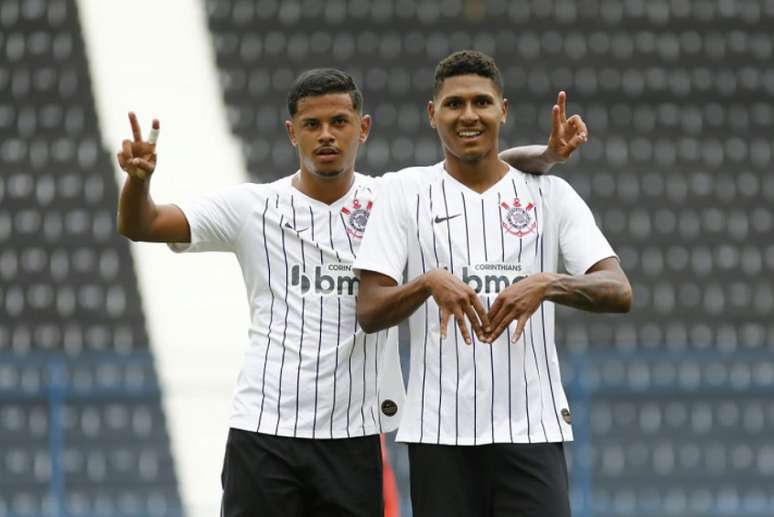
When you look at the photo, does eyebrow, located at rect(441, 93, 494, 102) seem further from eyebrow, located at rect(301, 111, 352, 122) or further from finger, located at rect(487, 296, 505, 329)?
finger, located at rect(487, 296, 505, 329)

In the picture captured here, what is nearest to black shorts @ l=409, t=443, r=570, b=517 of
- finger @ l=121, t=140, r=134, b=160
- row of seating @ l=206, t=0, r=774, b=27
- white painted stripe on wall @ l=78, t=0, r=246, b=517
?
finger @ l=121, t=140, r=134, b=160

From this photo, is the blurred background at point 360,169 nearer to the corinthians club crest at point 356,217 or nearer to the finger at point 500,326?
the corinthians club crest at point 356,217

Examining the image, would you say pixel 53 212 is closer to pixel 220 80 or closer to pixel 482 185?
pixel 220 80

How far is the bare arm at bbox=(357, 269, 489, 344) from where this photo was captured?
309 cm

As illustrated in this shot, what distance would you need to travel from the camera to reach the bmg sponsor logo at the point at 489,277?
10.9ft

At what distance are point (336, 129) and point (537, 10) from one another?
16.9 feet

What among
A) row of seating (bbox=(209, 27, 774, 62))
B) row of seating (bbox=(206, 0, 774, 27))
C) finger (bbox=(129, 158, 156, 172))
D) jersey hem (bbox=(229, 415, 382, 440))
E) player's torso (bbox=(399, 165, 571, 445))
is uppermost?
row of seating (bbox=(206, 0, 774, 27))

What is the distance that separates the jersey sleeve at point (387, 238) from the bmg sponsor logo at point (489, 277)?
0.51ft

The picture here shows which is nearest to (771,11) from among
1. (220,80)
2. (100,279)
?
(220,80)

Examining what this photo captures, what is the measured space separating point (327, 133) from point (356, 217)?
219 millimetres

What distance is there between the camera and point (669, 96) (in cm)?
850

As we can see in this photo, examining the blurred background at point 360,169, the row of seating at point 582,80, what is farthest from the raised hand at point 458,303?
the row of seating at point 582,80

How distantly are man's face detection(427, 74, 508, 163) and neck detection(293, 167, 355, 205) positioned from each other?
374 millimetres

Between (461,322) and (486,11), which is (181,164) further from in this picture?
(461,322)
